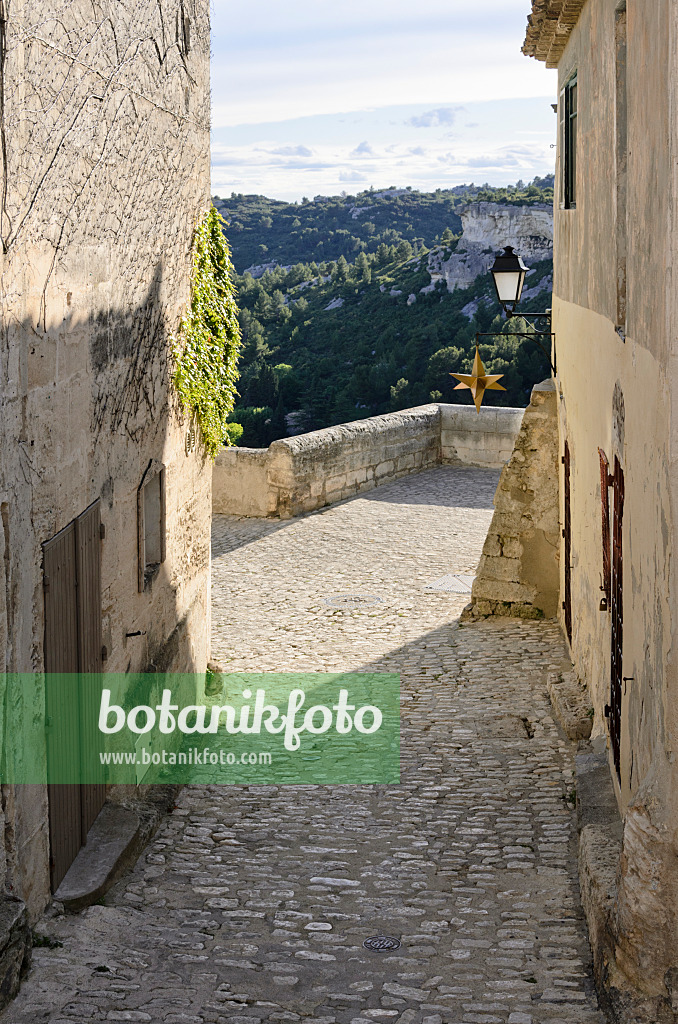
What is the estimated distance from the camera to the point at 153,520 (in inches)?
297

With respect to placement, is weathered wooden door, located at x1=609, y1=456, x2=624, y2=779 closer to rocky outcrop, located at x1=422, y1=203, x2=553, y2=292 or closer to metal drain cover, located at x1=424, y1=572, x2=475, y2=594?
metal drain cover, located at x1=424, y1=572, x2=475, y2=594

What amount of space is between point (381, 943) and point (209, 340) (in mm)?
4851

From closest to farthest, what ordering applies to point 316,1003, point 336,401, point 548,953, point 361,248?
point 316,1003 < point 548,953 < point 336,401 < point 361,248

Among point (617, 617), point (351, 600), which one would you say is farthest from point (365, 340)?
point (617, 617)

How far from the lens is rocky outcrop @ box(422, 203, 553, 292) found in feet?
168

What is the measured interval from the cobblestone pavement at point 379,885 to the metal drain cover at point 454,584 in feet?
4.94

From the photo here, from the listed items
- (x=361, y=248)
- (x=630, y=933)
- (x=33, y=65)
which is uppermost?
(x=361, y=248)

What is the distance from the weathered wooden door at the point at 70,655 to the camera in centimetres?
513

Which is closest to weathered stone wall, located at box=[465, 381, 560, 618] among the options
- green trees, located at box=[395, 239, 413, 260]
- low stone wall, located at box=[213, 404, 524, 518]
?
low stone wall, located at box=[213, 404, 524, 518]

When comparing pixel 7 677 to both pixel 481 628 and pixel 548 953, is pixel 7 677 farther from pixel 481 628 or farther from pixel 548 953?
pixel 481 628

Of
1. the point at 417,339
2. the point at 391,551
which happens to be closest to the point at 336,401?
the point at 417,339

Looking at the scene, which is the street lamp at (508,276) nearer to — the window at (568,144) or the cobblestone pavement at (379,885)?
the window at (568,144)

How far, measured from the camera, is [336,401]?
143ft

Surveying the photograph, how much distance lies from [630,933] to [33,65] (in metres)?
4.22
